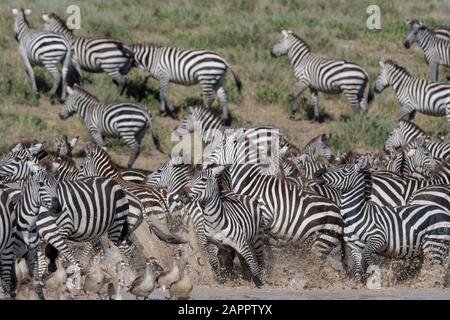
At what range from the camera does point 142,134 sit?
2436cm

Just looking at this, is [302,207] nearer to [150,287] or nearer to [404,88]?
[150,287]

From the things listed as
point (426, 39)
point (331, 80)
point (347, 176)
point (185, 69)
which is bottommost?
point (331, 80)

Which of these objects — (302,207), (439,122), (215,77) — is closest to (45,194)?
(302,207)

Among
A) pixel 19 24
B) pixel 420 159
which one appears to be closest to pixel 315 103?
pixel 19 24

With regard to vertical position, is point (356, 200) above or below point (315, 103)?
above

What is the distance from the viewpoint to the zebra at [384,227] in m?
15.8

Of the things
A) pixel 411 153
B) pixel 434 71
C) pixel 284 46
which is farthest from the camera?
pixel 434 71

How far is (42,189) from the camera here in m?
14.4

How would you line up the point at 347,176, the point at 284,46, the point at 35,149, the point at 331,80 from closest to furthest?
1. the point at 347,176
2. the point at 35,149
3. the point at 331,80
4. the point at 284,46

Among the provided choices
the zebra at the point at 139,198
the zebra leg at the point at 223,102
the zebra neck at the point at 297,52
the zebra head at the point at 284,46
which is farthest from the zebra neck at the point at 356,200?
the zebra head at the point at 284,46

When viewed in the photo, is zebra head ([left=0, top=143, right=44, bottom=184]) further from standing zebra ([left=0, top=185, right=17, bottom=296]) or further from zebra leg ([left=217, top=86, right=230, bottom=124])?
zebra leg ([left=217, top=86, right=230, bottom=124])

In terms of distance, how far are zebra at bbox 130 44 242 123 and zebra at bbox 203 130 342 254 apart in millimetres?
Result: 10066

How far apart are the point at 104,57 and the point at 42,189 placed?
43.5 feet

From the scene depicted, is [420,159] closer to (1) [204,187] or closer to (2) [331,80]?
(1) [204,187]
